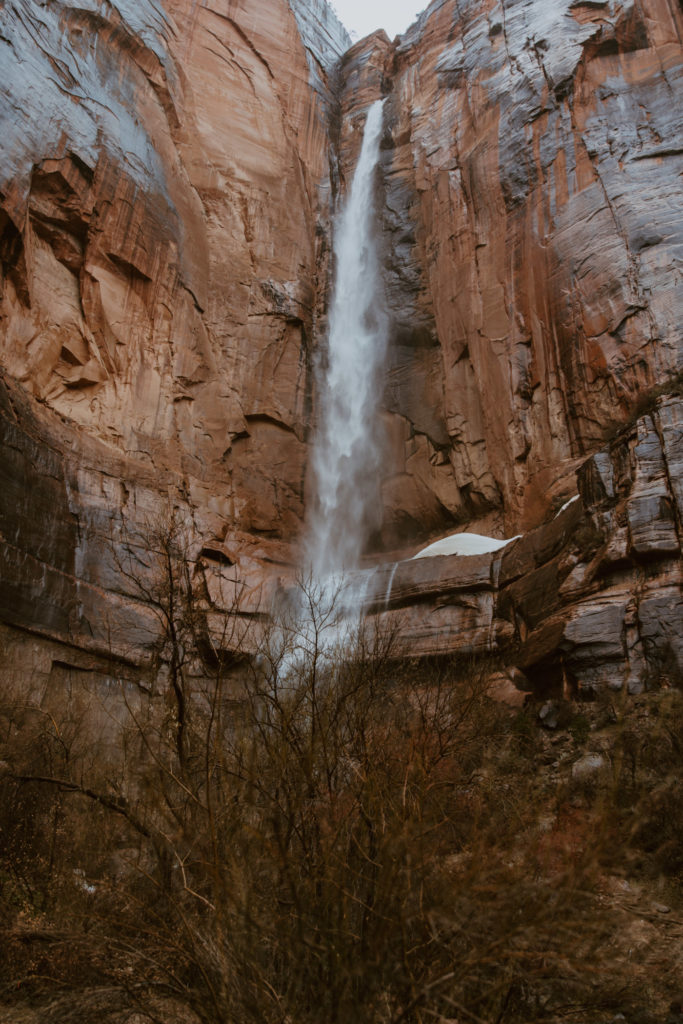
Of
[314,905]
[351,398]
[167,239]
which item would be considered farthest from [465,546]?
[314,905]

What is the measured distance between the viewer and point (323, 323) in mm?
30984

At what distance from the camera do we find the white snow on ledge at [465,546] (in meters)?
20.8

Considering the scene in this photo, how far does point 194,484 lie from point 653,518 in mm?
13676

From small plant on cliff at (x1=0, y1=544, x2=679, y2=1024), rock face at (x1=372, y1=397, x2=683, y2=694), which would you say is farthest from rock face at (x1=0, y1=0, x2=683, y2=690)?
small plant on cliff at (x1=0, y1=544, x2=679, y2=1024)

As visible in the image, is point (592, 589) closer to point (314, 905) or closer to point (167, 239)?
point (314, 905)

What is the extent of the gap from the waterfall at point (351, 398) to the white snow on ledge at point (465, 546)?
4.57m

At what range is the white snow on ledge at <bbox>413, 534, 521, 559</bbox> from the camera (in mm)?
20750

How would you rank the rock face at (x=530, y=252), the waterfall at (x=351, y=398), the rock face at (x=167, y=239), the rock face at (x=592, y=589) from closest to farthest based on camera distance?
the rock face at (x=592, y=589) → the rock face at (x=530, y=252) → the rock face at (x=167, y=239) → the waterfall at (x=351, y=398)

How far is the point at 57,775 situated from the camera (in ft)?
35.8

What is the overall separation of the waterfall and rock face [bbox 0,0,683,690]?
68 centimetres

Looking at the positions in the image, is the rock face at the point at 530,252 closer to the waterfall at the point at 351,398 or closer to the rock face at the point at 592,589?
the waterfall at the point at 351,398

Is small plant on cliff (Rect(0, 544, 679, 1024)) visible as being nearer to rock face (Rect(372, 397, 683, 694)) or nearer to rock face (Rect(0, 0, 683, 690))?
rock face (Rect(372, 397, 683, 694))

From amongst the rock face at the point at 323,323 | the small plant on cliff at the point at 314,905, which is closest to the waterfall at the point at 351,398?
the rock face at the point at 323,323

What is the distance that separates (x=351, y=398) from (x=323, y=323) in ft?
11.9
